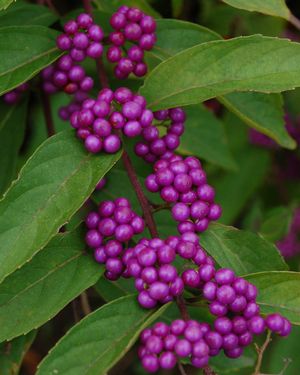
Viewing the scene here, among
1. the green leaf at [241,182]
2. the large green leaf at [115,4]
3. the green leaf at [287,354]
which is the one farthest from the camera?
the green leaf at [241,182]

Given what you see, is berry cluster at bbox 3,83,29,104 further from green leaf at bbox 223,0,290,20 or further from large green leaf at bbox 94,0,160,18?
green leaf at bbox 223,0,290,20

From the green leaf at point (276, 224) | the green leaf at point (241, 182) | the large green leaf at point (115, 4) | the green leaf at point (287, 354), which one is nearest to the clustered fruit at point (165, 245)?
the large green leaf at point (115, 4)

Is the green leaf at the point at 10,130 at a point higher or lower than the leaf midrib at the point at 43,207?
lower

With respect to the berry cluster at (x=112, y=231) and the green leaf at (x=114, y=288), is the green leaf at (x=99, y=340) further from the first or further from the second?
the green leaf at (x=114, y=288)

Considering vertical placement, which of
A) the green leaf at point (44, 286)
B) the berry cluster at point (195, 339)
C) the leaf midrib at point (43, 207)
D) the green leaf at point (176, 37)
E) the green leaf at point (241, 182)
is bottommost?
the green leaf at point (241, 182)

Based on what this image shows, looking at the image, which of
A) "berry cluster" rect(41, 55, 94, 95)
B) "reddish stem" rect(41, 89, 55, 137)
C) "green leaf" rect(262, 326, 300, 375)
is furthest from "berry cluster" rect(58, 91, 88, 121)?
"green leaf" rect(262, 326, 300, 375)

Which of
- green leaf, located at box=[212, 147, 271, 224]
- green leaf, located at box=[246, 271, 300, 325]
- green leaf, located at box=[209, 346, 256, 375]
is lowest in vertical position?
green leaf, located at box=[212, 147, 271, 224]

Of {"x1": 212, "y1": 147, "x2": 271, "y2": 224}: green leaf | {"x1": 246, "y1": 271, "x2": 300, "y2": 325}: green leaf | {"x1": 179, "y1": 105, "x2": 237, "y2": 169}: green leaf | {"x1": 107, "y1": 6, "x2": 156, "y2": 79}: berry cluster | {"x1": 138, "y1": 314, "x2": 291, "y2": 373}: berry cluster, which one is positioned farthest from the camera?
{"x1": 212, "y1": 147, "x2": 271, "y2": 224}: green leaf

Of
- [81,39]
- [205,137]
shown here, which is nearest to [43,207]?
[81,39]
